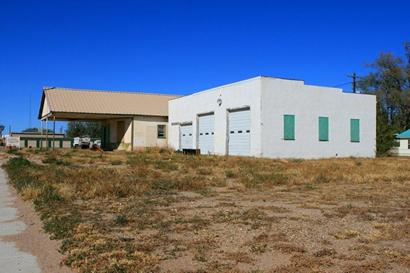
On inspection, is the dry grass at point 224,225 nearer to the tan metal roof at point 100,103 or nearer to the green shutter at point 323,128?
the green shutter at point 323,128

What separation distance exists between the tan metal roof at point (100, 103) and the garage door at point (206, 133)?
822cm

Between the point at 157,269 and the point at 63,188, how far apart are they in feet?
24.5

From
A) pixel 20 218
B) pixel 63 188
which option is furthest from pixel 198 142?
pixel 20 218

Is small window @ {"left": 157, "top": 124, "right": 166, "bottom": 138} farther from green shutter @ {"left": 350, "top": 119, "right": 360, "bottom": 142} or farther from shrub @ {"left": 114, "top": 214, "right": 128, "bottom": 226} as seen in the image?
shrub @ {"left": 114, "top": 214, "right": 128, "bottom": 226}

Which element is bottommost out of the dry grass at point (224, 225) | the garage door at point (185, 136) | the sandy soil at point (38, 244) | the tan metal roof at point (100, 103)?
the sandy soil at point (38, 244)

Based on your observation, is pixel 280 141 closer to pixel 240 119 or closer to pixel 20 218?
pixel 240 119

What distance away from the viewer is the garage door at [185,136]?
38.3 meters

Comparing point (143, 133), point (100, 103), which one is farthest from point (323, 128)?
point (100, 103)

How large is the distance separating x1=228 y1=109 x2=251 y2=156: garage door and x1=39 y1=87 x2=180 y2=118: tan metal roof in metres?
13.1

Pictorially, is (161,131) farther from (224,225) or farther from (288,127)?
(224,225)

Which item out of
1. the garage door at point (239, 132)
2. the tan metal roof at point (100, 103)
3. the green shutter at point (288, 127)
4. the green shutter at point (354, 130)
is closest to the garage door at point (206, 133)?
the garage door at point (239, 132)

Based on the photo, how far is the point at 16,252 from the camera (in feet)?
21.0

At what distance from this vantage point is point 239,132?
30.8 metres

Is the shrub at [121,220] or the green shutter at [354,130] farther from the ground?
the green shutter at [354,130]
